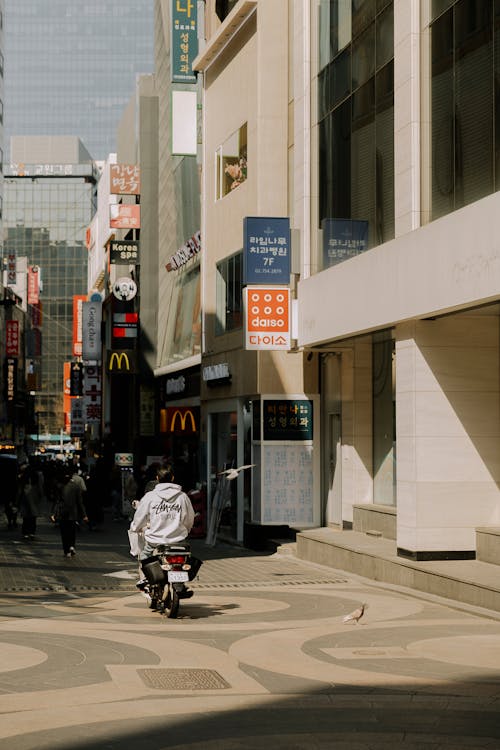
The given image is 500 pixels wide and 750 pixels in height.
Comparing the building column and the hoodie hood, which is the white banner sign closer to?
the building column

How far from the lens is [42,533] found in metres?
34.3

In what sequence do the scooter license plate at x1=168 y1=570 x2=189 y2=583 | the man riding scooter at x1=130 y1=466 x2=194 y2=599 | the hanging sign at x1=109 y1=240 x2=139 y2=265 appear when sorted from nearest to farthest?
the scooter license plate at x1=168 y1=570 x2=189 y2=583, the man riding scooter at x1=130 y1=466 x2=194 y2=599, the hanging sign at x1=109 y1=240 x2=139 y2=265

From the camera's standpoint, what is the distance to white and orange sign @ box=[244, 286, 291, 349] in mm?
26094

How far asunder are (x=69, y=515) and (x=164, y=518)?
9795 mm

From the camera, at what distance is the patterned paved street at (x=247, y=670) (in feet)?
28.1

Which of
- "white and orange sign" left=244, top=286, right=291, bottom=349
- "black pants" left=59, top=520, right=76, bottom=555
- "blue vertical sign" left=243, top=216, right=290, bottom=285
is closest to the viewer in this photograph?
"black pants" left=59, top=520, right=76, bottom=555

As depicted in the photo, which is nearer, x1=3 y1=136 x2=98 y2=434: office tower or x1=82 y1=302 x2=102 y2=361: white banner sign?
x1=82 y1=302 x2=102 y2=361: white banner sign

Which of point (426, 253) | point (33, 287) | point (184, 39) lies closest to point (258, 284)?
point (426, 253)

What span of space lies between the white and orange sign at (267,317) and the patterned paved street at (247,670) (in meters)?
7.51

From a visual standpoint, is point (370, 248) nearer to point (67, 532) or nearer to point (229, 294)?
point (67, 532)

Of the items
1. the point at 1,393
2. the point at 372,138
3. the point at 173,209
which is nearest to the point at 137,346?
the point at 173,209

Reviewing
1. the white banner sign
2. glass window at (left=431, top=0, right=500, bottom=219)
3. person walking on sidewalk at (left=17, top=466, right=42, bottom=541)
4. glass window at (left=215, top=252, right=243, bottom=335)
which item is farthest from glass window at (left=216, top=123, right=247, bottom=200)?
the white banner sign

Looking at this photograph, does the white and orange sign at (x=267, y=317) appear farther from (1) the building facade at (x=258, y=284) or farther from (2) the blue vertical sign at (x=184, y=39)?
(2) the blue vertical sign at (x=184, y=39)

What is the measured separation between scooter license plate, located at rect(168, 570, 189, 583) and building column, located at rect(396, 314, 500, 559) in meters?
5.17
